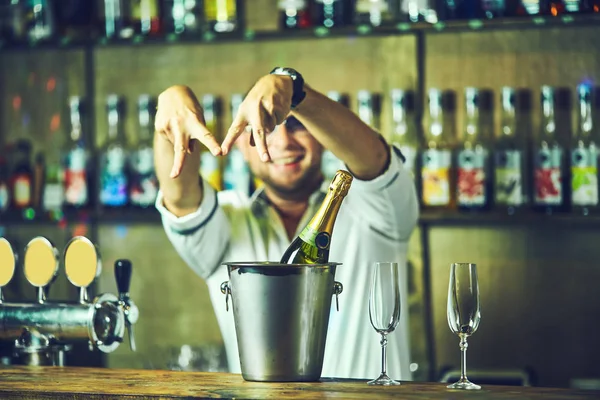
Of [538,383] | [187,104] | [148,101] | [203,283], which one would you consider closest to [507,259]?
[538,383]

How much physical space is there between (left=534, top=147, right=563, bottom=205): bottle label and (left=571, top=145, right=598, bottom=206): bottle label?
0.12 ft

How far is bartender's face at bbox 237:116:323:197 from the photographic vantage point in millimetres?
Answer: 2008

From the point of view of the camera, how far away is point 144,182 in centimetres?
278

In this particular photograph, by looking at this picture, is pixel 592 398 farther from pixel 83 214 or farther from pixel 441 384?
pixel 83 214

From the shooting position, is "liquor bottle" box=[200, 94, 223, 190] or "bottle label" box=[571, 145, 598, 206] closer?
"bottle label" box=[571, 145, 598, 206]

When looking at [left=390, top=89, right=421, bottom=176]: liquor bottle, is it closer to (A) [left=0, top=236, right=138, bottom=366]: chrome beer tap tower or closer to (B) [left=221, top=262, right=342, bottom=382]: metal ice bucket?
(A) [left=0, top=236, right=138, bottom=366]: chrome beer tap tower

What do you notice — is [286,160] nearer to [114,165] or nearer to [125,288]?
[125,288]

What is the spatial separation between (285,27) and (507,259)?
3.03 feet

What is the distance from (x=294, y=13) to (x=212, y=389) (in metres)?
1.58

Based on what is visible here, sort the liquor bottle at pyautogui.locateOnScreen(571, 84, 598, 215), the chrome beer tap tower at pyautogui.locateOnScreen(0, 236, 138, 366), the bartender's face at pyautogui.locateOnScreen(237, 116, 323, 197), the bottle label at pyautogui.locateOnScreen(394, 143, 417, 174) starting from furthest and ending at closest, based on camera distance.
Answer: the bottle label at pyautogui.locateOnScreen(394, 143, 417, 174) < the liquor bottle at pyautogui.locateOnScreen(571, 84, 598, 215) < the bartender's face at pyautogui.locateOnScreen(237, 116, 323, 197) < the chrome beer tap tower at pyautogui.locateOnScreen(0, 236, 138, 366)

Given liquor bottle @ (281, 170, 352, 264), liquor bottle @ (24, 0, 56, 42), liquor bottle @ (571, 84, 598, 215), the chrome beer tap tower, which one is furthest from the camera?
liquor bottle @ (24, 0, 56, 42)

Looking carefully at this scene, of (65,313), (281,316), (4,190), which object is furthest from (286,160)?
(4,190)

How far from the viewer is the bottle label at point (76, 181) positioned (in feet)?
9.33

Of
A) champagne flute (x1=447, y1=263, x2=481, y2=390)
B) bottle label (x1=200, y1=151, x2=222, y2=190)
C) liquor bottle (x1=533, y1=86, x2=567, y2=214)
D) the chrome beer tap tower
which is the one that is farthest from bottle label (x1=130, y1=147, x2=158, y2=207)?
champagne flute (x1=447, y1=263, x2=481, y2=390)
